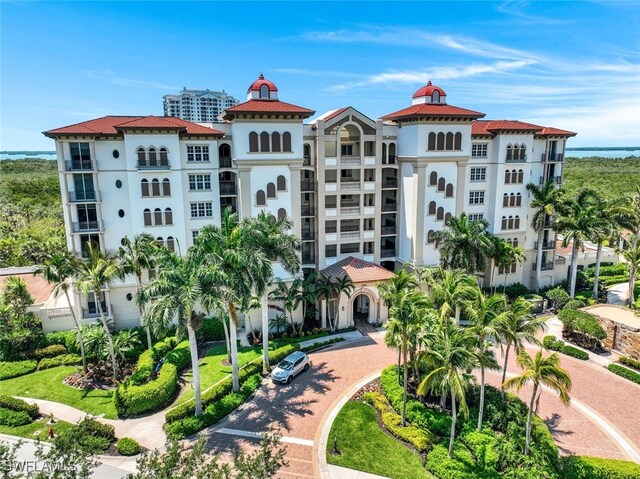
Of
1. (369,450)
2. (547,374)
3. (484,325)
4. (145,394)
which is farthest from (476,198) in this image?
(145,394)

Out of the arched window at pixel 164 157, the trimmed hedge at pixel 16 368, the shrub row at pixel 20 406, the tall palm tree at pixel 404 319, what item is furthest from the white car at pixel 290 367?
the arched window at pixel 164 157

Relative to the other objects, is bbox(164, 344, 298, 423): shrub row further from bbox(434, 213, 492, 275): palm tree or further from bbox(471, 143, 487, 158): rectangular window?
bbox(471, 143, 487, 158): rectangular window

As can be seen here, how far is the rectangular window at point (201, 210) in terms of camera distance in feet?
134

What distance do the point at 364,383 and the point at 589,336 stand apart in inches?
852

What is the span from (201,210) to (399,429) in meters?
26.9

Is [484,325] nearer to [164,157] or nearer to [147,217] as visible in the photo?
[147,217]

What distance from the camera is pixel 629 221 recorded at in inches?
1916

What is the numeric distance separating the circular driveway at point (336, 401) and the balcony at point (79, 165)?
24774mm

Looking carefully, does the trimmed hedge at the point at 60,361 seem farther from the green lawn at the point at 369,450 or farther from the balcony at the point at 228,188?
the green lawn at the point at 369,450

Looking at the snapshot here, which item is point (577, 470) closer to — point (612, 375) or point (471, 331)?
point (471, 331)

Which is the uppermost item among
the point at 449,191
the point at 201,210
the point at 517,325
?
the point at 449,191

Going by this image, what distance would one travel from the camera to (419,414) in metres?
26.5

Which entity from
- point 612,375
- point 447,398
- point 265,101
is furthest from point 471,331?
point 265,101

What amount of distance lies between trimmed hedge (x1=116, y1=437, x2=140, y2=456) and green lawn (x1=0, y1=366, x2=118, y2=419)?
4189 millimetres
